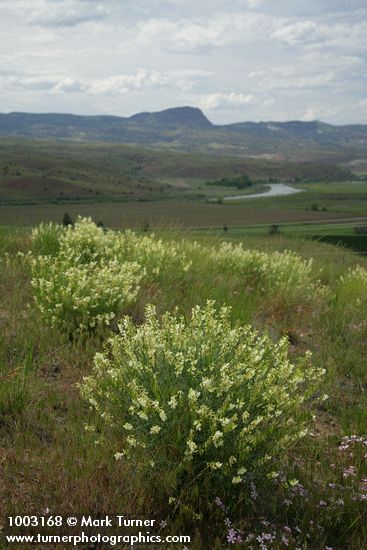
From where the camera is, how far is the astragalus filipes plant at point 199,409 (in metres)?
3.58

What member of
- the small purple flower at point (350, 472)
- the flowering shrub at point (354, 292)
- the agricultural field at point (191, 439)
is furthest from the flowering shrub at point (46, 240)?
the small purple flower at point (350, 472)

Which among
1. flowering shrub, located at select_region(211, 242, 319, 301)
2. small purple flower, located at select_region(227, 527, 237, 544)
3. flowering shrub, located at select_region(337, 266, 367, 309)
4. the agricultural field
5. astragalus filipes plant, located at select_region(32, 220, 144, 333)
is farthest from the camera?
flowering shrub, located at select_region(337, 266, 367, 309)

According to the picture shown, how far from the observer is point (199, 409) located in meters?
3.68

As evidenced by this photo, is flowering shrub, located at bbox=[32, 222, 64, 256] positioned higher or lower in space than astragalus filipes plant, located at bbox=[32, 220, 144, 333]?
higher

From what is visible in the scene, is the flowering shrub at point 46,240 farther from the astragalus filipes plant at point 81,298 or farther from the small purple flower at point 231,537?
the small purple flower at point 231,537

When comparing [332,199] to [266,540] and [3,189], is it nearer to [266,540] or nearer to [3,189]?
[3,189]

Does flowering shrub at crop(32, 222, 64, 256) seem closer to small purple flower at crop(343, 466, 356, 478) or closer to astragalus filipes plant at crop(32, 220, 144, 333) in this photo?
astragalus filipes plant at crop(32, 220, 144, 333)

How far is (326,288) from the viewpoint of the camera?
1000cm

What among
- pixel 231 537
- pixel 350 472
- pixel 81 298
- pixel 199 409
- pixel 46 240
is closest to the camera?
pixel 231 537

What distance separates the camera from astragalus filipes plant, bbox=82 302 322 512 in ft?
11.7

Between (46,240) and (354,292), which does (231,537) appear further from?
(46,240)

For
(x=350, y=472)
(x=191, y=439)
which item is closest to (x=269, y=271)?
(x=350, y=472)

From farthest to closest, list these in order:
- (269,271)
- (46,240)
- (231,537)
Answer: (46,240), (269,271), (231,537)

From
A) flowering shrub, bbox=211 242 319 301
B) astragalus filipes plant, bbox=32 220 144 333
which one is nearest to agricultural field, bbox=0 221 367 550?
astragalus filipes plant, bbox=32 220 144 333
